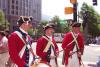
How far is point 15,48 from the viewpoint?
22.0ft

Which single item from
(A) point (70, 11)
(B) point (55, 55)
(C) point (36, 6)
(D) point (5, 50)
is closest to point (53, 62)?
(B) point (55, 55)

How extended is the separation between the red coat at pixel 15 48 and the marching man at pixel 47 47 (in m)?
1.45

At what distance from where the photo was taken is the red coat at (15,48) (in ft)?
21.7

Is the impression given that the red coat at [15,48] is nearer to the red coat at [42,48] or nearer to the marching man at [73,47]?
the red coat at [42,48]

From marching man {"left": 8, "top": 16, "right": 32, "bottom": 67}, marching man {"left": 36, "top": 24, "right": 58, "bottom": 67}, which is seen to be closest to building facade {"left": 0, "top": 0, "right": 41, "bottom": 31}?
marching man {"left": 36, "top": 24, "right": 58, "bottom": 67}

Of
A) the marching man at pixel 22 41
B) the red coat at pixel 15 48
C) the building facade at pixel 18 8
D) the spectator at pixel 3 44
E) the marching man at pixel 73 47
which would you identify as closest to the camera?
the red coat at pixel 15 48

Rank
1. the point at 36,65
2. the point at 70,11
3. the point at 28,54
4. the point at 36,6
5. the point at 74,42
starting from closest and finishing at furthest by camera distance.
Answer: the point at 28,54, the point at 36,65, the point at 74,42, the point at 70,11, the point at 36,6

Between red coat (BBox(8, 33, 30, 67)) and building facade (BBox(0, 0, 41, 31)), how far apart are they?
430 feet

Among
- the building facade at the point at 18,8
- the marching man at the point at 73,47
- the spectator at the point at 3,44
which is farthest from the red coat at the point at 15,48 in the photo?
the building facade at the point at 18,8

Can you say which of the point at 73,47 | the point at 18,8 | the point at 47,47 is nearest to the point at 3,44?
the point at 73,47

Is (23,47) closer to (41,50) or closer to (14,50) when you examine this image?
(14,50)

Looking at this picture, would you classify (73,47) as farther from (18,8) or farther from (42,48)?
(18,8)

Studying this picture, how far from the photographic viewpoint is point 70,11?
18.2 meters

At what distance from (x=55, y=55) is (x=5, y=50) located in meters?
3.27
